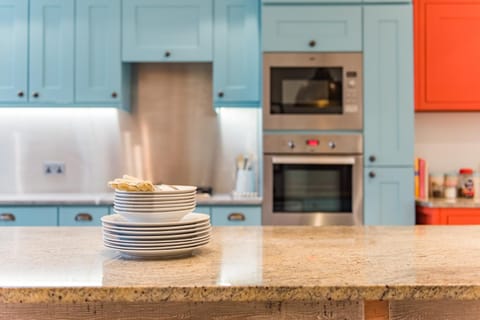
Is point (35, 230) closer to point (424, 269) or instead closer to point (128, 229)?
point (128, 229)

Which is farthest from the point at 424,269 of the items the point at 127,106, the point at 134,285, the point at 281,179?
the point at 127,106

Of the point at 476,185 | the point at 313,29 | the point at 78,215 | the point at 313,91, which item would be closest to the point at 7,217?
the point at 78,215

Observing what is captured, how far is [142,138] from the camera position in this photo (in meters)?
3.29

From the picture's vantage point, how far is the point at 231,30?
9.58 ft

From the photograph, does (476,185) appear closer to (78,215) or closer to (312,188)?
(312,188)

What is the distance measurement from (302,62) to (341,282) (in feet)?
6.95

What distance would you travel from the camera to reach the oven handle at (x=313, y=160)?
105 inches

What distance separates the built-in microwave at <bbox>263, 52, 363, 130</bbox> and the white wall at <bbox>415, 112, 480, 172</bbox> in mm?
777

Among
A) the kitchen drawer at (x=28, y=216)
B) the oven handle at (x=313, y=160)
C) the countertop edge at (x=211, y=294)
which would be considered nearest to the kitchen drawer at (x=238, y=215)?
the oven handle at (x=313, y=160)

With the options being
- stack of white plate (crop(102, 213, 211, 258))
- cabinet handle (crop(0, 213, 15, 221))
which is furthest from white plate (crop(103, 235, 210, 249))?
cabinet handle (crop(0, 213, 15, 221))

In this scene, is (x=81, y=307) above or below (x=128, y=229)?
below

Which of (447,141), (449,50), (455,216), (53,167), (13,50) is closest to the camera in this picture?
(455,216)

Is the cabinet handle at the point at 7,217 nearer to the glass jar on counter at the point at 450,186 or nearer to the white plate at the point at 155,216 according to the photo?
the white plate at the point at 155,216

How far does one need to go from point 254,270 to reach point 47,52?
2654 millimetres
